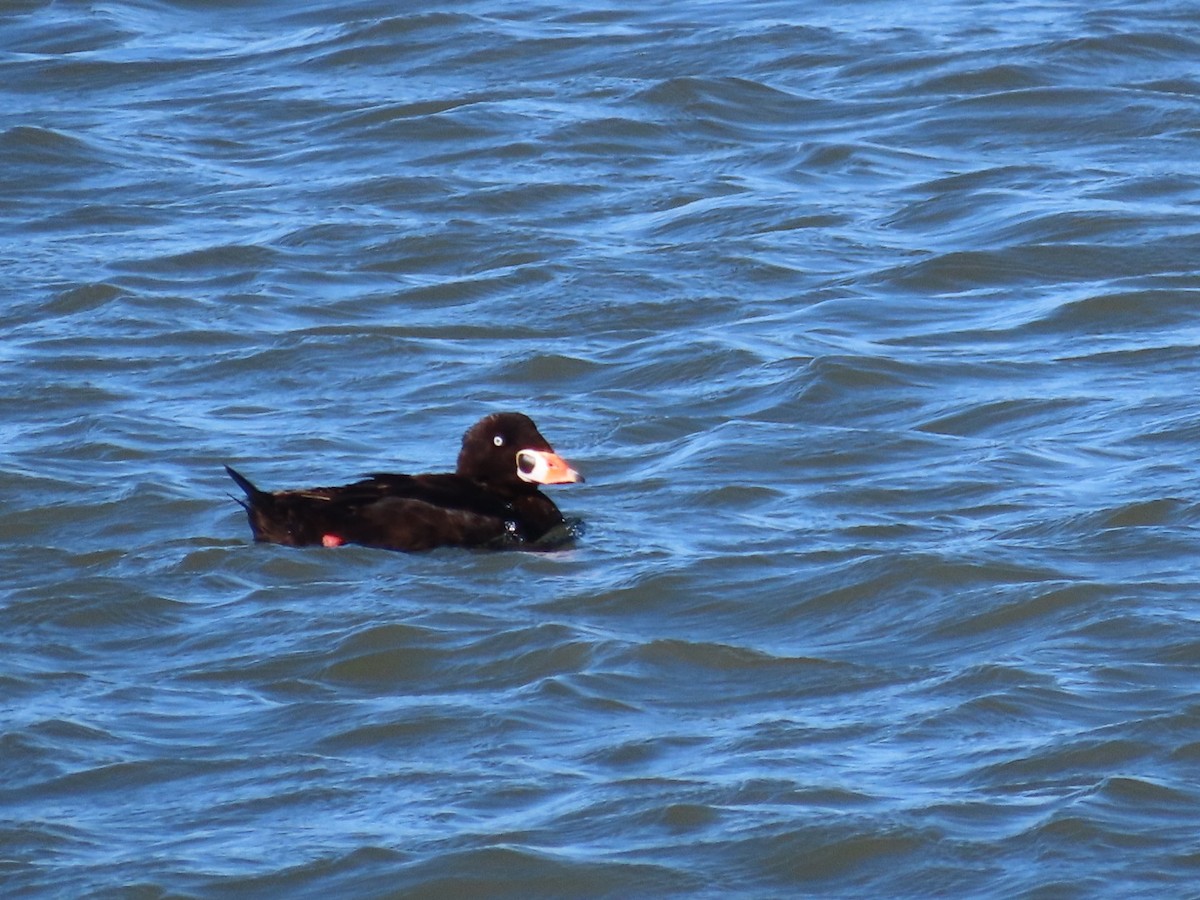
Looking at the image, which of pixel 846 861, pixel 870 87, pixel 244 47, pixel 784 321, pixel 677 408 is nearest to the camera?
pixel 846 861

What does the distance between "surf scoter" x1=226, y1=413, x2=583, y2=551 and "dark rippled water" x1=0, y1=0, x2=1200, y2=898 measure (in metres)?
0.10

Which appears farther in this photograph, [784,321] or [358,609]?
[784,321]

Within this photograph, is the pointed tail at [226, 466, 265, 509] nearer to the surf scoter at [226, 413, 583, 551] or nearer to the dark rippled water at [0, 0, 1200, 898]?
the surf scoter at [226, 413, 583, 551]

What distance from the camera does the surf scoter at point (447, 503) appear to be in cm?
880

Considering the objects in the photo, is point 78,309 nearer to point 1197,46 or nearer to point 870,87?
point 870,87

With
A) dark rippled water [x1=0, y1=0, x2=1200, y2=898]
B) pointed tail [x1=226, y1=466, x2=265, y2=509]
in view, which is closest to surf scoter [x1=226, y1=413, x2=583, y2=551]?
pointed tail [x1=226, y1=466, x2=265, y2=509]

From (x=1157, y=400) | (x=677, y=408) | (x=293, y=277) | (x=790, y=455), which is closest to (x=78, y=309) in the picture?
(x=293, y=277)

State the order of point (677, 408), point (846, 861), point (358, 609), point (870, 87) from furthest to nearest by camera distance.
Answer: point (870, 87), point (677, 408), point (358, 609), point (846, 861)

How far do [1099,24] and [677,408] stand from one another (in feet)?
22.8

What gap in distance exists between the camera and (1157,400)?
1035cm

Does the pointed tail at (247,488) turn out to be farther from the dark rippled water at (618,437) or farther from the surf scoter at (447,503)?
the dark rippled water at (618,437)

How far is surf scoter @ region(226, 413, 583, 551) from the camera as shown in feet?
28.9

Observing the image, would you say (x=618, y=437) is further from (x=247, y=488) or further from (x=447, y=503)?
(x=247, y=488)

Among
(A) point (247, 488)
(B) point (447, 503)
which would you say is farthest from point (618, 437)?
(A) point (247, 488)
